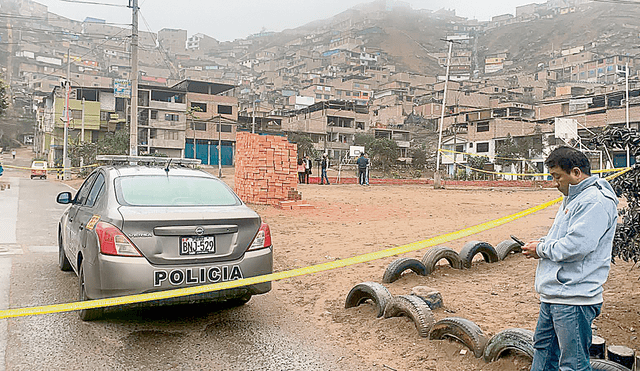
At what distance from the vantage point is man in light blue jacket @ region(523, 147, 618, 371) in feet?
8.84

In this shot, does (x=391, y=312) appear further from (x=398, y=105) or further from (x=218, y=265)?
(x=398, y=105)

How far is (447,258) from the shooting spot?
6.87m

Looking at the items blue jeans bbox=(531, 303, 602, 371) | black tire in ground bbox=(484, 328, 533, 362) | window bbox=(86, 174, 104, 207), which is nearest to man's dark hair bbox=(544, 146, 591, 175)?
blue jeans bbox=(531, 303, 602, 371)

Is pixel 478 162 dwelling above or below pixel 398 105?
below

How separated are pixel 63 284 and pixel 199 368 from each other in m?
3.31

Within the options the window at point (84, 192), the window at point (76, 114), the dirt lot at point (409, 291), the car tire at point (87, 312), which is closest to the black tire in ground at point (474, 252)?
the dirt lot at point (409, 291)

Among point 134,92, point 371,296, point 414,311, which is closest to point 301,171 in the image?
point 134,92

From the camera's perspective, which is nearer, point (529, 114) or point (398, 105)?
point (529, 114)

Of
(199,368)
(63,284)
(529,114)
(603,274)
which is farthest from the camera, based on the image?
(529,114)

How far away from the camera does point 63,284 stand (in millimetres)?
6289

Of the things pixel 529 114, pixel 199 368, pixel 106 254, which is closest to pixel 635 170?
pixel 199 368

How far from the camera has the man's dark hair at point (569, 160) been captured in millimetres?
2844

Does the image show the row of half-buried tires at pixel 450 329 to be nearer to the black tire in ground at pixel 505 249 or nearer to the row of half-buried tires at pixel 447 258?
the row of half-buried tires at pixel 447 258

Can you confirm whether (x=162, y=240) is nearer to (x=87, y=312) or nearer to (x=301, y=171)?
(x=87, y=312)
